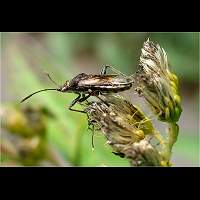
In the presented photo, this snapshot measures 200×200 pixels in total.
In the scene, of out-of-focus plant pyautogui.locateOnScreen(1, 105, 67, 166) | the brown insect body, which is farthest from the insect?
out-of-focus plant pyautogui.locateOnScreen(1, 105, 67, 166)

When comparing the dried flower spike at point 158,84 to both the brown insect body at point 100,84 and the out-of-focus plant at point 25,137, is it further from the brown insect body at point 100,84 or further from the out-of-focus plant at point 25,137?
the out-of-focus plant at point 25,137

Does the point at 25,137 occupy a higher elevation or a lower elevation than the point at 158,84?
lower

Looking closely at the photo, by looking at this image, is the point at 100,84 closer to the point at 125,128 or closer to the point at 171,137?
the point at 125,128

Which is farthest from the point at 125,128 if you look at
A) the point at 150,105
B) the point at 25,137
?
the point at 25,137

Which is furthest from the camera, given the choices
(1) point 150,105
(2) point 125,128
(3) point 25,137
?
(3) point 25,137

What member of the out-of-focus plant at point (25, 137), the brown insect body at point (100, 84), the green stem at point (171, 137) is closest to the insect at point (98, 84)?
the brown insect body at point (100, 84)

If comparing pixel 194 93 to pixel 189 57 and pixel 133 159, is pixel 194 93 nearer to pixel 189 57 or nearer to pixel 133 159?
pixel 189 57
